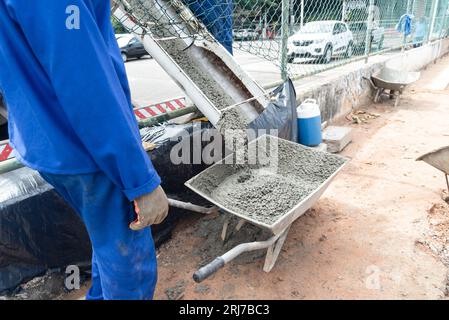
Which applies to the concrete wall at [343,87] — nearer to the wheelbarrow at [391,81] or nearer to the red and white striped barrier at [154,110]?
the wheelbarrow at [391,81]

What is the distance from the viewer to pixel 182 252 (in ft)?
9.21

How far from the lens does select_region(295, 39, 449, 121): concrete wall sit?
4953mm

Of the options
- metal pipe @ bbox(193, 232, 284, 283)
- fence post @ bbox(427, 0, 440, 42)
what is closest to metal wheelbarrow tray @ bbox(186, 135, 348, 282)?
metal pipe @ bbox(193, 232, 284, 283)

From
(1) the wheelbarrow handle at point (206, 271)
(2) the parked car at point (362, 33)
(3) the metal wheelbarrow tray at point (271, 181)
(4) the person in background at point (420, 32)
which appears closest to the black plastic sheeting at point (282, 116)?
(3) the metal wheelbarrow tray at point (271, 181)

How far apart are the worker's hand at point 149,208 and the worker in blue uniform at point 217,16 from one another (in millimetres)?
2384

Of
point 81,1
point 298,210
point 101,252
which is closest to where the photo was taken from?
point 81,1

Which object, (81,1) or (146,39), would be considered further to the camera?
(146,39)

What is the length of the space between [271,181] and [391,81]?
549 cm

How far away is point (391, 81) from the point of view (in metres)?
6.97

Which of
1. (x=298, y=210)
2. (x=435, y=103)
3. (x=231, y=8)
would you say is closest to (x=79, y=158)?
(x=298, y=210)

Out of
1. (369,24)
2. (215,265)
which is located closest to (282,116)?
(215,265)

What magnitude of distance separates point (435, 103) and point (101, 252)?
744cm

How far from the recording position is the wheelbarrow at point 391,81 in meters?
6.55

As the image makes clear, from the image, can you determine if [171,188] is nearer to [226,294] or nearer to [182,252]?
[182,252]
